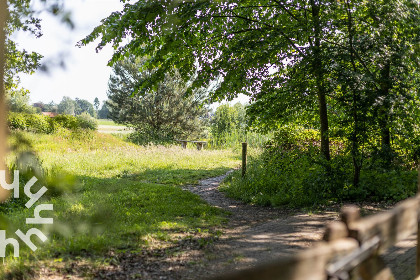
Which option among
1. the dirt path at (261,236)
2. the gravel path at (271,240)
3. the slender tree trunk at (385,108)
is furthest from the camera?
the slender tree trunk at (385,108)

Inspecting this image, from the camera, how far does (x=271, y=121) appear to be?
10.4 metres

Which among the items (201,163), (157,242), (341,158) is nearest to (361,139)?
(341,158)

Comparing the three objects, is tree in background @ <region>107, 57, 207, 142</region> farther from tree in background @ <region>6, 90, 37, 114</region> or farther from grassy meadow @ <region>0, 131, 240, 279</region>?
tree in background @ <region>6, 90, 37, 114</region>

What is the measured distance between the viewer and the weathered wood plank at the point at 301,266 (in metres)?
1.38

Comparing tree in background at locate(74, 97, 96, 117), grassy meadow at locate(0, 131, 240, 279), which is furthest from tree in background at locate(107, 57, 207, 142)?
tree in background at locate(74, 97, 96, 117)

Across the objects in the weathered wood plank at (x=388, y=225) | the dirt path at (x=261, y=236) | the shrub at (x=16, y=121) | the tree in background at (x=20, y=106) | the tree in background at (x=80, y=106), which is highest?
the tree in background at (x=80, y=106)

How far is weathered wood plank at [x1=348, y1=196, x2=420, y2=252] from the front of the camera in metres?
2.17

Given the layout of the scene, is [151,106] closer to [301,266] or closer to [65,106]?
[65,106]

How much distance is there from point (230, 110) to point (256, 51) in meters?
21.5

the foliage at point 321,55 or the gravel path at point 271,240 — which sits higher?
the foliage at point 321,55

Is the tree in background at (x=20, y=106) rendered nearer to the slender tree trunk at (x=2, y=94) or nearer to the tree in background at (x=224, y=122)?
the slender tree trunk at (x=2, y=94)

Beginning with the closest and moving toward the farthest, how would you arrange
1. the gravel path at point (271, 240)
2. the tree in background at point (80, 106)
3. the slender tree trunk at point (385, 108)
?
the tree in background at point (80, 106)
the gravel path at point (271, 240)
the slender tree trunk at point (385, 108)

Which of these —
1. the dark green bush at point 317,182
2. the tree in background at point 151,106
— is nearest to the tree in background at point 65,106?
the dark green bush at point 317,182

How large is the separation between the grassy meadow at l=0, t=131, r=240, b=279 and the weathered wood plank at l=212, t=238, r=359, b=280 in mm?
1648
